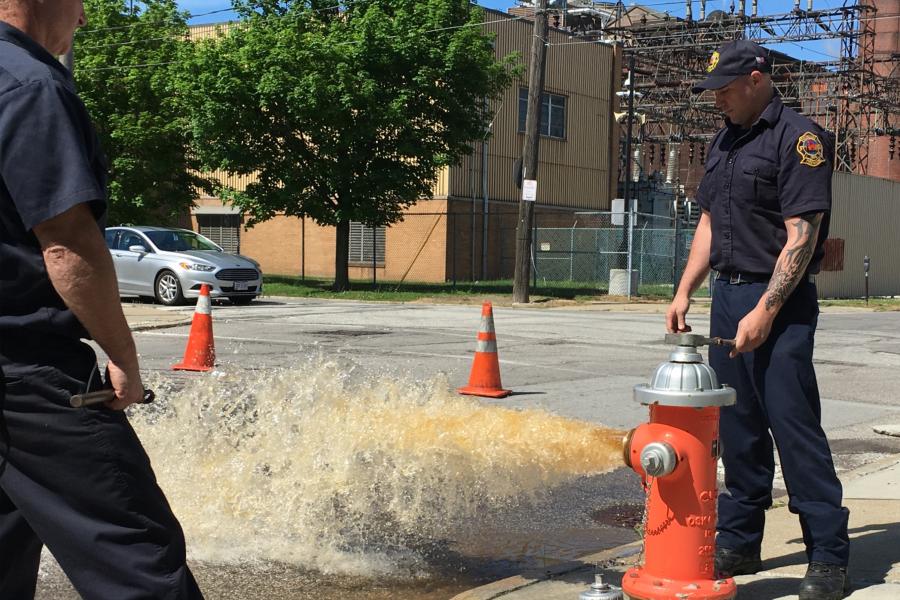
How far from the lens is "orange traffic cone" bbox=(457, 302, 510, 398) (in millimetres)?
9562

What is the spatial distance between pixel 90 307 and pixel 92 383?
0.20 meters

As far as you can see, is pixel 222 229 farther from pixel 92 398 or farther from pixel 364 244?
pixel 92 398

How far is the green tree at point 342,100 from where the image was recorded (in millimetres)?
26594

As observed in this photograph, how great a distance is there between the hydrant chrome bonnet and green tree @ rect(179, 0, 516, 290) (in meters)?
23.1

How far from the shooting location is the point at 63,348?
8.49 ft

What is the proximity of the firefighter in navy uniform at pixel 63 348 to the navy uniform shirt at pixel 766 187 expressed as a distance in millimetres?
2539

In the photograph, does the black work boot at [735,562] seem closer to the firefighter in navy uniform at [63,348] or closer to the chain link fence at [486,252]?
the firefighter in navy uniform at [63,348]

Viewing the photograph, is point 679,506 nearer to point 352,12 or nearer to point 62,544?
point 62,544

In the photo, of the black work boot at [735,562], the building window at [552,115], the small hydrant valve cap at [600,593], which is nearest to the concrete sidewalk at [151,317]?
the black work boot at [735,562]

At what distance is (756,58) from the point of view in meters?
4.27

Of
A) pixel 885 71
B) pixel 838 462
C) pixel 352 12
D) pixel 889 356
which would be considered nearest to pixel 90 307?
pixel 838 462

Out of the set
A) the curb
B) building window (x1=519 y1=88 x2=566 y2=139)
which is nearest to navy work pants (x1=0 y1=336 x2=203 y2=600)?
the curb

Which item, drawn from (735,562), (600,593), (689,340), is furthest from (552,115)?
(600,593)

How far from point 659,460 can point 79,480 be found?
1801 millimetres
